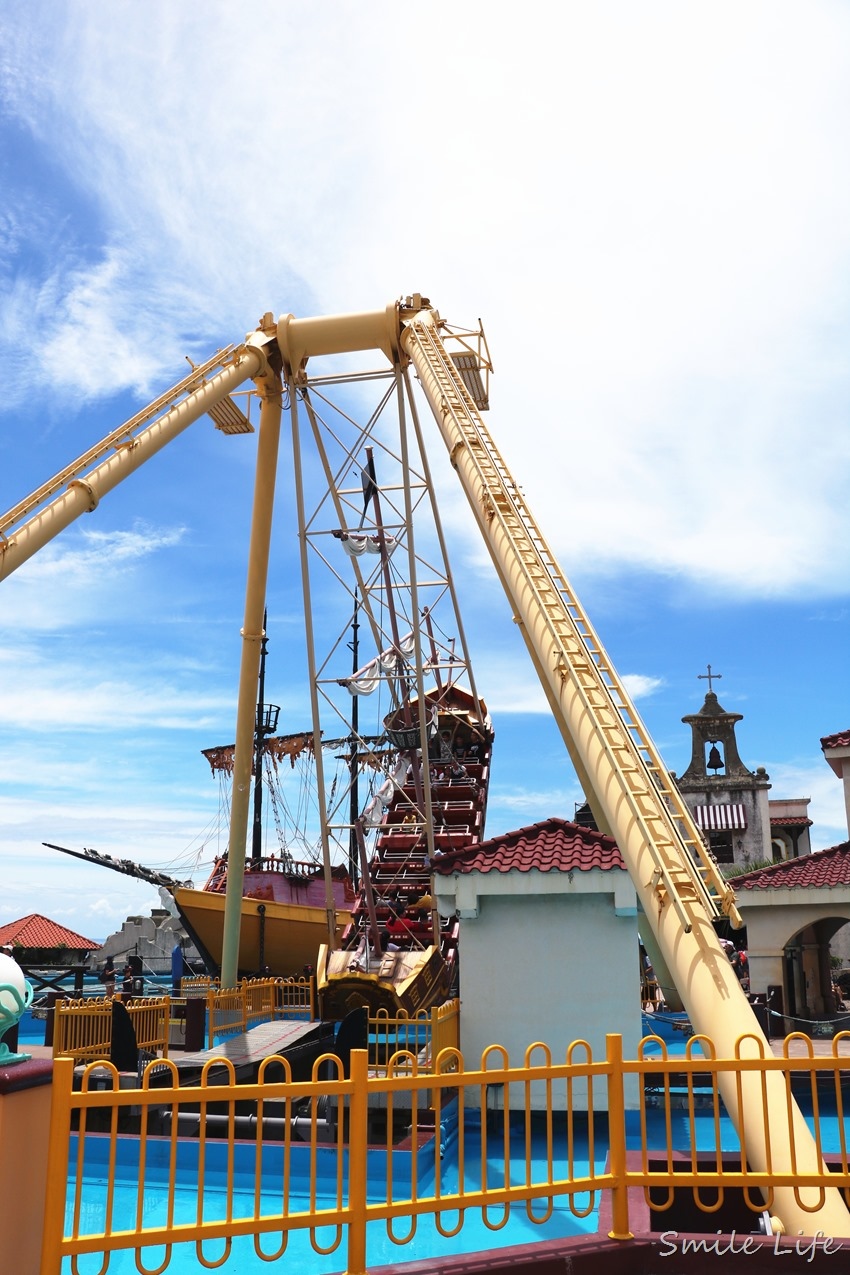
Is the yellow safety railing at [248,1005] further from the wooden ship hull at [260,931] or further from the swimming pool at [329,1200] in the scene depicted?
the wooden ship hull at [260,931]

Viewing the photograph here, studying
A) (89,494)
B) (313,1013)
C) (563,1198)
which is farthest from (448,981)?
(89,494)

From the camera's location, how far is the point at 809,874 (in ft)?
61.0

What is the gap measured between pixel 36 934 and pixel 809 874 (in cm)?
2563

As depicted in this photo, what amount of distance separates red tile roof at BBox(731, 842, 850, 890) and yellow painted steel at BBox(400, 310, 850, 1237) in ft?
18.6

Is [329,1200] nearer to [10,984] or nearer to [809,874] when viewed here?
[10,984]

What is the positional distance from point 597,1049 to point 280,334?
48.4 ft

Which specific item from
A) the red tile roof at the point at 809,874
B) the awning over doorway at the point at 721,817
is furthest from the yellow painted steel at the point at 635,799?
the awning over doorway at the point at 721,817

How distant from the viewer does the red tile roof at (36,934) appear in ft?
109

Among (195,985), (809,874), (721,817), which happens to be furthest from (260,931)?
(809,874)

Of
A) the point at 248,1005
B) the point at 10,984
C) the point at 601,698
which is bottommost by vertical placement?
the point at 248,1005

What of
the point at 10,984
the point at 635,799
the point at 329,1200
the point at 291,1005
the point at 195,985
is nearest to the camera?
the point at 10,984

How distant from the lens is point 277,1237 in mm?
10555

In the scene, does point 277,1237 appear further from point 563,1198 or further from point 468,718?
point 468,718

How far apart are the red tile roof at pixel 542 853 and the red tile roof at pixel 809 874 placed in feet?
16.2
